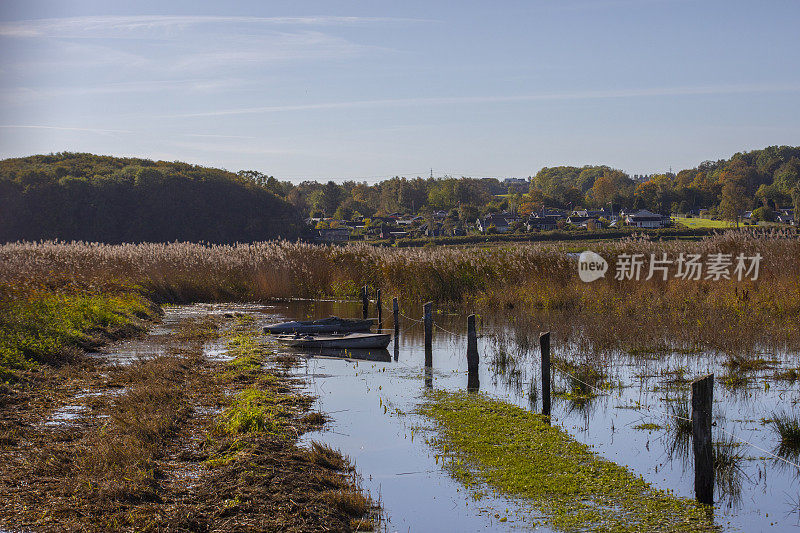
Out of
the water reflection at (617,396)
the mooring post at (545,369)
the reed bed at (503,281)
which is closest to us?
the water reflection at (617,396)

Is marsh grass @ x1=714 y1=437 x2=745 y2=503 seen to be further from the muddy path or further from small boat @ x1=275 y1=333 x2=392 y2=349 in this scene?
small boat @ x1=275 y1=333 x2=392 y2=349

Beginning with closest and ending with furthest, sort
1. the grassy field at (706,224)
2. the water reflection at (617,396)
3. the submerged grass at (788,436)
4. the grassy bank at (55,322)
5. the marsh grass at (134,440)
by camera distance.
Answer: the marsh grass at (134,440)
the water reflection at (617,396)
the submerged grass at (788,436)
the grassy bank at (55,322)
the grassy field at (706,224)

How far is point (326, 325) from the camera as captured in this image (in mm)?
20875

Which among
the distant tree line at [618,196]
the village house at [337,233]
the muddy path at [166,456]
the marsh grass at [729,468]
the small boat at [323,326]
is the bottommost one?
the marsh grass at [729,468]

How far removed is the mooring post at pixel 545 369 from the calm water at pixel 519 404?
28 centimetres

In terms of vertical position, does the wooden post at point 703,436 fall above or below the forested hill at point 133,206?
below

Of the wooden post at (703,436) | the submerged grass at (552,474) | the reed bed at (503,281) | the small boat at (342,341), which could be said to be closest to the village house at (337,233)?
the reed bed at (503,281)

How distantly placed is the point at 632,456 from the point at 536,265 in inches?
688

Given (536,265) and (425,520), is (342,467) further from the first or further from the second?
(536,265)

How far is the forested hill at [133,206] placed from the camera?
78.9 meters

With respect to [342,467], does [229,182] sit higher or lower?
higher

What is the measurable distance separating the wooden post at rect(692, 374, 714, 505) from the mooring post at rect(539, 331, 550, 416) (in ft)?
12.1

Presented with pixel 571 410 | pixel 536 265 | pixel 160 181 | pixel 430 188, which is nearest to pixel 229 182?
pixel 160 181

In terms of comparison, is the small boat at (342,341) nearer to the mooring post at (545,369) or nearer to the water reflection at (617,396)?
the water reflection at (617,396)
